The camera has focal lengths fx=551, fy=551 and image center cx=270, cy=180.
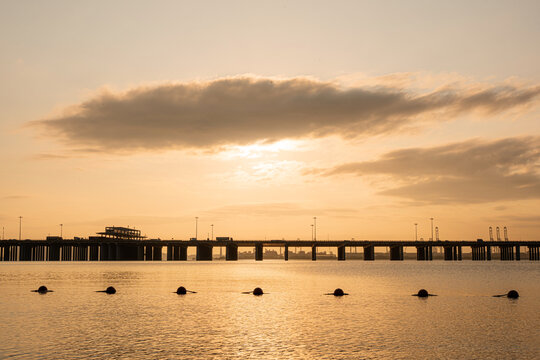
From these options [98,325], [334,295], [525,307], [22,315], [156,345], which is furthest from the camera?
[334,295]

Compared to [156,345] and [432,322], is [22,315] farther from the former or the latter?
[432,322]

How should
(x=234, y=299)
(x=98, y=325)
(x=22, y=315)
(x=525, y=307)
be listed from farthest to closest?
(x=234, y=299)
(x=525, y=307)
(x=22, y=315)
(x=98, y=325)

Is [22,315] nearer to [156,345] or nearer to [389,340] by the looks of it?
[156,345]

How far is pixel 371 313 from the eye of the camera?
200 ft

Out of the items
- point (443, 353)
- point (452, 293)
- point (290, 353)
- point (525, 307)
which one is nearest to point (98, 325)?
point (290, 353)

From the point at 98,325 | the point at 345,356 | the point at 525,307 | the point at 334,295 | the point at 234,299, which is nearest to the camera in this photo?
the point at 345,356

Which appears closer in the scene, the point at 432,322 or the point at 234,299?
the point at 432,322

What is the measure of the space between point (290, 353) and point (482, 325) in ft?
75.8

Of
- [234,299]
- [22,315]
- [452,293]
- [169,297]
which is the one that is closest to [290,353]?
[22,315]

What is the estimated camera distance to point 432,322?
5338 cm

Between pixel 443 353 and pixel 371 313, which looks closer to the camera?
pixel 443 353

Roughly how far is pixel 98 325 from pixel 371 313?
2894cm

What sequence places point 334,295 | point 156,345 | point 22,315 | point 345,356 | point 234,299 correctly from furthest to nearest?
point 334,295 < point 234,299 < point 22,315 < point 156,345 < point 345,356

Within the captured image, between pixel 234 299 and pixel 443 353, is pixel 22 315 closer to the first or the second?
pixel 234 299
